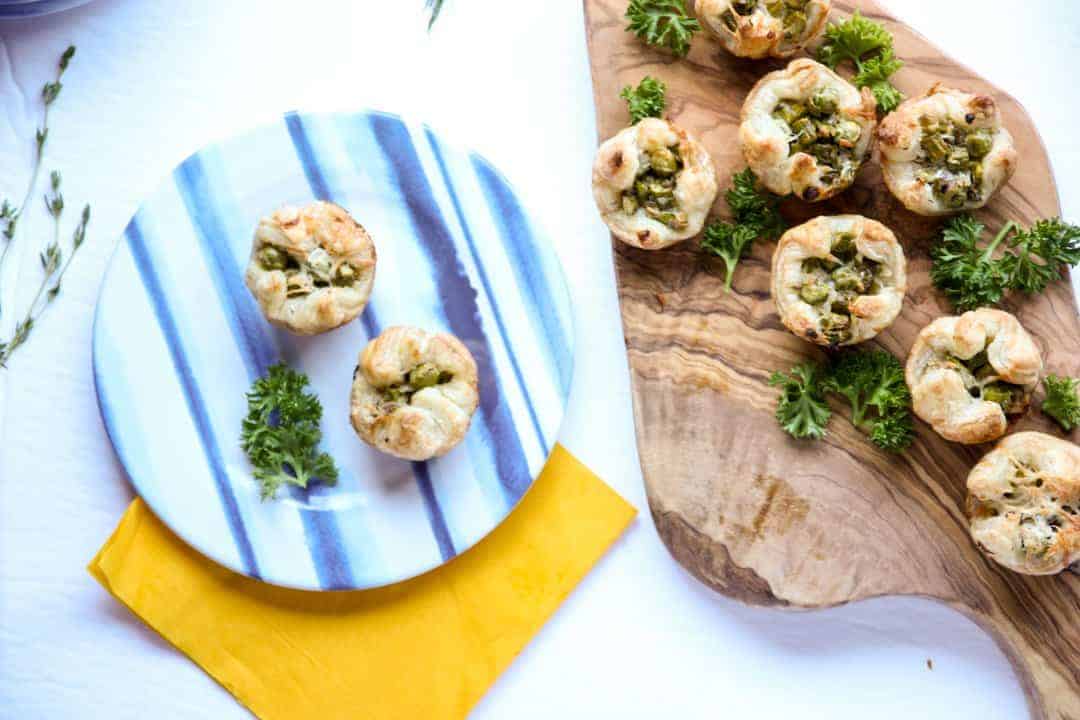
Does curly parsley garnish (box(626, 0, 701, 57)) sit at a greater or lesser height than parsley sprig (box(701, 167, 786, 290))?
greater

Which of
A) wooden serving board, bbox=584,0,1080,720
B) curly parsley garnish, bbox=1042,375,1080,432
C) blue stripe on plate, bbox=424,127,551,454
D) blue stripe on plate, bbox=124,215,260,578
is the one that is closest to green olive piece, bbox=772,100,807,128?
wooden serving board, bbox=584,0,1080,720

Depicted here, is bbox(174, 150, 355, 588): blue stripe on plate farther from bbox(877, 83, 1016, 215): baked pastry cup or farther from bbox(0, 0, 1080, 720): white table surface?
bbox(877, 83, 1016, 215): baked pastry cup

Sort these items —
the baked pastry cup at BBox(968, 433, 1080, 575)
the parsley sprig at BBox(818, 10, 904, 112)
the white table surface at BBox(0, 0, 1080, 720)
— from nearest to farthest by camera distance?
the baked pastry cup at BBox(968, 433, 1080, 575)
the parsley sprig at BBox(818, 10, 904, 112)
the white table surface at BBox(0, 0, 1080, 720)

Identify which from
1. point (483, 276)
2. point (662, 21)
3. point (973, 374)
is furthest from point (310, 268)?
point (973, 374)

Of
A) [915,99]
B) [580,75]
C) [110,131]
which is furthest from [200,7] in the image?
[915,99]

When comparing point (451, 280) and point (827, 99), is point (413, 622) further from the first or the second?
point (827, 99)

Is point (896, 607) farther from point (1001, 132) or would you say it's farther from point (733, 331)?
point (1001, 132)
